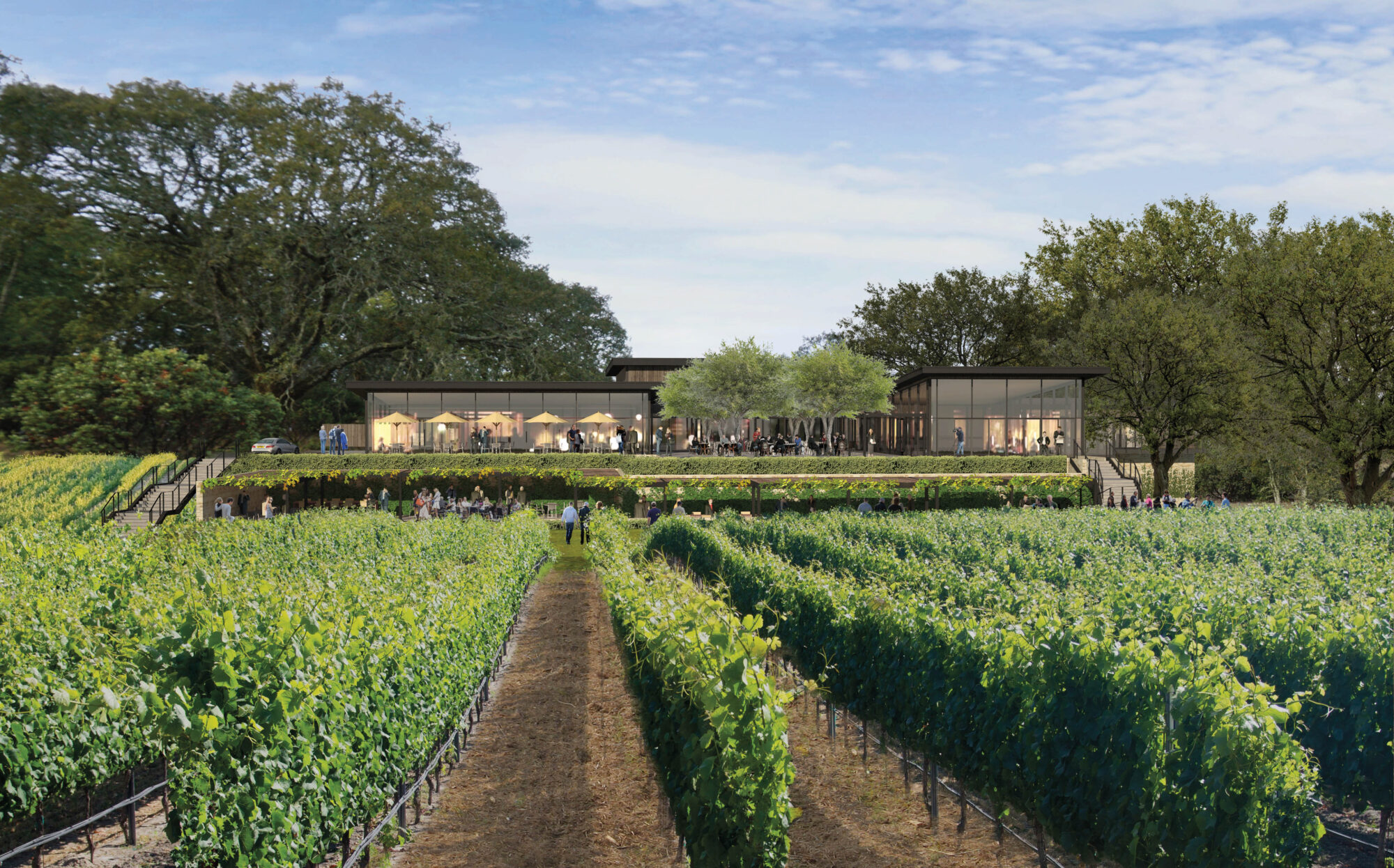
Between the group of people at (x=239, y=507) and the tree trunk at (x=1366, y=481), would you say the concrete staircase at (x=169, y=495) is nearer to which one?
the group of people at (x=239, y=507)

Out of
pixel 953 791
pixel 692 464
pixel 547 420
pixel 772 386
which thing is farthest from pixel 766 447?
pixel 953 791

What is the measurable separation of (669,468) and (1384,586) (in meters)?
33.5

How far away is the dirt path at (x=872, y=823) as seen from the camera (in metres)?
9.42

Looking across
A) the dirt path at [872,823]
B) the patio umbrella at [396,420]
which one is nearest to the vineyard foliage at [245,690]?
the dirt path at [872,823]

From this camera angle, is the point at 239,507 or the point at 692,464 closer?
the point at 239,507

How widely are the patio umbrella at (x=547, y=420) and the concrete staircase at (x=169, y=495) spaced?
14983mm

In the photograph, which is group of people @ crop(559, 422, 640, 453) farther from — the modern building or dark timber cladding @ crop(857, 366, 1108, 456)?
dark timber cladding @ crop(857, 366, 1108, 456)

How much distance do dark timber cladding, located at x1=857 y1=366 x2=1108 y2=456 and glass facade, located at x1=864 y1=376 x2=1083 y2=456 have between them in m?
0.04

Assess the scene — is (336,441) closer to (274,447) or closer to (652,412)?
(274,447)

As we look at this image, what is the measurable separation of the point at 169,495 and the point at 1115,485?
4252 cm

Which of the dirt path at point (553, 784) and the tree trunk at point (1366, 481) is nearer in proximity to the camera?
the dirt path at point (553, 784)

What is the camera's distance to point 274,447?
50.5 m

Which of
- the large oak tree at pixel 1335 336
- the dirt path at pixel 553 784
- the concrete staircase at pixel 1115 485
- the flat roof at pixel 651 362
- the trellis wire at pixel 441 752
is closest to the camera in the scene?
the trellis wire at pixel 441 752

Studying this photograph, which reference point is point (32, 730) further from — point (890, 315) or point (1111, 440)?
point (890, 315)
